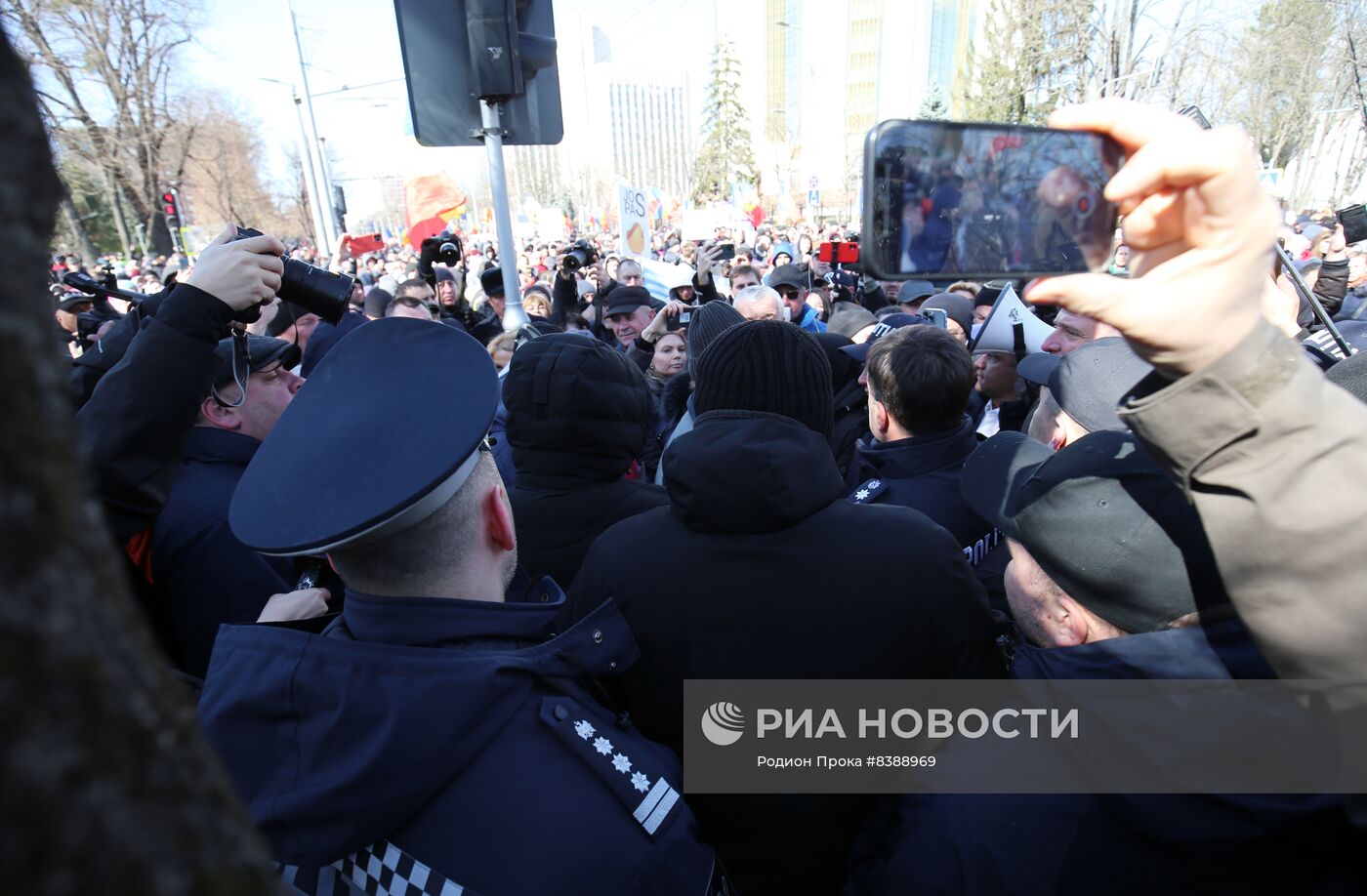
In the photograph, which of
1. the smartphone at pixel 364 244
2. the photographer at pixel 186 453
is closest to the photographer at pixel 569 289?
the photographer at pixel 186 453

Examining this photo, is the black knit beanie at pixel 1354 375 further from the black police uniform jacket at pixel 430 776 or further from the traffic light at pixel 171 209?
the traffic light at pixel 171 209

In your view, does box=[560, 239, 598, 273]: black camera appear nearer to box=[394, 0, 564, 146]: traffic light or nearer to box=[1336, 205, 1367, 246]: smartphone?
box=[394, 0, 564, 146]: traffic light

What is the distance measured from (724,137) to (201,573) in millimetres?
56226

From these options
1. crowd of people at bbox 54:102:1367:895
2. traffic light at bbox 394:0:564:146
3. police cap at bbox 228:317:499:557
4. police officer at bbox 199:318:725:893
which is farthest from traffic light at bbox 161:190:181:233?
police officer at bbox 199:318:725:893

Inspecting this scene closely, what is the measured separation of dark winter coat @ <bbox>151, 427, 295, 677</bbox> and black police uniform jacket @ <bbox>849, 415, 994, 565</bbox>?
1.77 metres

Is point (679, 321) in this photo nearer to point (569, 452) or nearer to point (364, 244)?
point (569, 452)

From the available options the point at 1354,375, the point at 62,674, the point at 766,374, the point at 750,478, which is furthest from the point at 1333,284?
the point at 62,674

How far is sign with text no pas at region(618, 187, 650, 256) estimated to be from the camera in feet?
29.1

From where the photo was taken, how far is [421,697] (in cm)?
110

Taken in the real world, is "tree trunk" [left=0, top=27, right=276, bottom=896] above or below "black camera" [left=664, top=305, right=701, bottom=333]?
above

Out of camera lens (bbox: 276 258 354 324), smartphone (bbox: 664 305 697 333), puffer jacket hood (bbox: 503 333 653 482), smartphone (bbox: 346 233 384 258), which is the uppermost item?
camera lens (bbox: 276 258 354 324)

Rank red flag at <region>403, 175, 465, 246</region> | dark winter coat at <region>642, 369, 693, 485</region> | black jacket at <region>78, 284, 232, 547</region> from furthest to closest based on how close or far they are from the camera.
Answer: red flag at <region>403, 175, 465, 246</region> → dark winter coat at <region>642, 369, 693, 485</region> → black jacket at <region>78, 284, 232, 547</region>

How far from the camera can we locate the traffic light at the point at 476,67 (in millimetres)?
3104

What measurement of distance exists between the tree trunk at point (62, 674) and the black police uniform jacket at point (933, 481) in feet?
7.62
